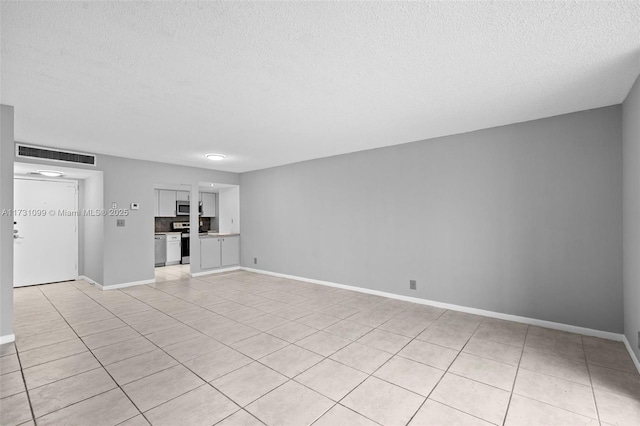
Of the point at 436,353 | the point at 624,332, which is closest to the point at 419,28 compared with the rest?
the point at 436,353

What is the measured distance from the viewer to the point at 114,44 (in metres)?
2.00

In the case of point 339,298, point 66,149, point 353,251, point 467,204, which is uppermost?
point 66,149

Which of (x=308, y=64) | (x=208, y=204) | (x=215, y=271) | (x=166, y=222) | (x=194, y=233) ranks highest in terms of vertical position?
(x=308, y=64)

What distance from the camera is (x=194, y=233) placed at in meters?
6.90

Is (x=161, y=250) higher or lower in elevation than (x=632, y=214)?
lower

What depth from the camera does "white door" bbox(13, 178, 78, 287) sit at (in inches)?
226

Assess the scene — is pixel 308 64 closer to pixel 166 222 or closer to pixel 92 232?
pixel 92 232

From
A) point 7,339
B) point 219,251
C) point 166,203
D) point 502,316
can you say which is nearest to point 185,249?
point 166,203

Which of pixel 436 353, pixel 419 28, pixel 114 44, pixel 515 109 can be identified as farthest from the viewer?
pixel 515 109

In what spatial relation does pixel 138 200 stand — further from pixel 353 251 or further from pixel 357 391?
pixel 357 391

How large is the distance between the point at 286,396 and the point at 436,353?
A: 1545 mm

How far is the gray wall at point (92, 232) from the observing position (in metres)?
5.58

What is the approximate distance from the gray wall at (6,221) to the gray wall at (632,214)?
19.2 ft

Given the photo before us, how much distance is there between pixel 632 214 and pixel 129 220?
23.9 feet
